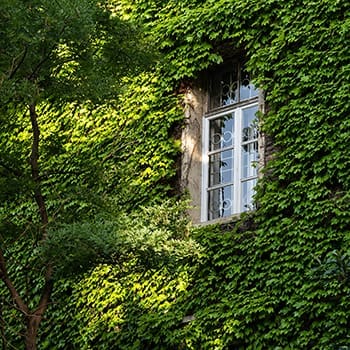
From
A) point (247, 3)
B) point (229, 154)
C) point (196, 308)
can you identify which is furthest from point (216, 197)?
point (247, 3)

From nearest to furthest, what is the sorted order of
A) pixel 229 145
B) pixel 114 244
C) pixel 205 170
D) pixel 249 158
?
pixel 114 244
pixel 249 158
pixel 229 145
pixel 205 170

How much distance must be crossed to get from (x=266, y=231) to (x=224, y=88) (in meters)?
2.19

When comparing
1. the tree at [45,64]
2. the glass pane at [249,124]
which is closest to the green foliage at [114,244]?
the tree at [45,64]

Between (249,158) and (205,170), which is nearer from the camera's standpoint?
(249,158)

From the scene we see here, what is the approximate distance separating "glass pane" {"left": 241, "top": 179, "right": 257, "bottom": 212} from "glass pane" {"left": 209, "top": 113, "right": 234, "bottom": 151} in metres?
0.61

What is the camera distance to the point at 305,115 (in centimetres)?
953

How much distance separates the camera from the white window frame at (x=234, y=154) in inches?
410

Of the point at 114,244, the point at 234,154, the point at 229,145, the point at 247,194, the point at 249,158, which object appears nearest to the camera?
the point at 114,244

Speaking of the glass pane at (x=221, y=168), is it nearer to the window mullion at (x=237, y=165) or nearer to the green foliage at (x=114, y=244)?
the window mullion at (x=237, y=165)

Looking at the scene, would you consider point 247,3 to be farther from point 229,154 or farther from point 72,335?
point 72,335

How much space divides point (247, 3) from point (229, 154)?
1.63 metres

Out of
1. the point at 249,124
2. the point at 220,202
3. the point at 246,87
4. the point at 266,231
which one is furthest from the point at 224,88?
the point at 266,231

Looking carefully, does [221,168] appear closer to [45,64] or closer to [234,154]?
[234,154]

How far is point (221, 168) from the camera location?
10797mm
